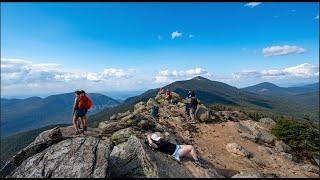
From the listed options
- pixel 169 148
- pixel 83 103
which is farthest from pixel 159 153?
pixel 83 103

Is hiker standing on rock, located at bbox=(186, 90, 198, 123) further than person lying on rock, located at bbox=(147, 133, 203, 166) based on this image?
Yes

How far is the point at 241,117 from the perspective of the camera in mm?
45062

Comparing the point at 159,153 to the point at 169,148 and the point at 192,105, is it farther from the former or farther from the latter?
the point at 192,105

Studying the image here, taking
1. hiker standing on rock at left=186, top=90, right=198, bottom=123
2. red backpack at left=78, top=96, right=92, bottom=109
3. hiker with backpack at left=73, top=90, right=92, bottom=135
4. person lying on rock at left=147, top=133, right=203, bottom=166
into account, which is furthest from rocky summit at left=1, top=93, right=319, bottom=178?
red backpack at left=78, top=96, right=92, bottom=109

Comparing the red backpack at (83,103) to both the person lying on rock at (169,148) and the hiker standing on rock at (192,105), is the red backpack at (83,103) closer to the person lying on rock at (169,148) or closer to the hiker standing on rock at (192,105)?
the person lying on rock at (169,148)

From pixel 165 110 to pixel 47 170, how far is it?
1008 inches

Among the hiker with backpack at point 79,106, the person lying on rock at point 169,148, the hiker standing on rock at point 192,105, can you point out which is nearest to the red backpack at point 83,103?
the hiker with backpack at point 79,106

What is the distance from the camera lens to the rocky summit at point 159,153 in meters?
17.9

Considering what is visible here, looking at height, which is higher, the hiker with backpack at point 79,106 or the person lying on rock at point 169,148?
the hiker with backpack at point 79,106

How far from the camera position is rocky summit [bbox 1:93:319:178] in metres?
17.9

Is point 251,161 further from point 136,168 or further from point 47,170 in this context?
point 47,170

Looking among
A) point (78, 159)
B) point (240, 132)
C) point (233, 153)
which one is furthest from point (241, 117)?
point (78, 159)

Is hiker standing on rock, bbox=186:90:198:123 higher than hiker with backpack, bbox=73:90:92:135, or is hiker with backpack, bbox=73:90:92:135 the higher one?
hiker with backpack, bbox=73:90:92:135

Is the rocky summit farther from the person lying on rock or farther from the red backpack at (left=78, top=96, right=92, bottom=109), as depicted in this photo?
the red backpack at (left=78, top=96, right=92, bottom=109)
